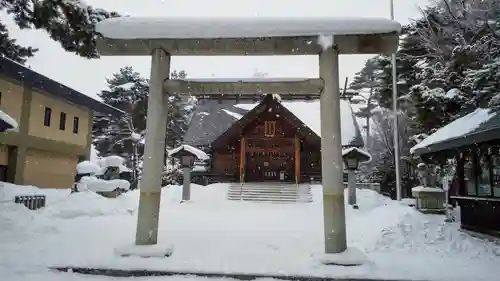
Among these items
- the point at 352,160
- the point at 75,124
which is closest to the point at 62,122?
the point at 75,124

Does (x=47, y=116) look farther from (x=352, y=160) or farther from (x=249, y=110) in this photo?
(x=352, y=160)

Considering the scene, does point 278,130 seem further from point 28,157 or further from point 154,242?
point 154,242

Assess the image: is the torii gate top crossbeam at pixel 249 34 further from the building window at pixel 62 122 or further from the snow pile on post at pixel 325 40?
the building window at pixel 62 122

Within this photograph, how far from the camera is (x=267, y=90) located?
26.2 ft

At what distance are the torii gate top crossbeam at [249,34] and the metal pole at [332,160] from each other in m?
0.47

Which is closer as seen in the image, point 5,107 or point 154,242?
point 154,242

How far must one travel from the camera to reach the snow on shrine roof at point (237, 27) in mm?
7484

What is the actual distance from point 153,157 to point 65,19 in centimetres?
588

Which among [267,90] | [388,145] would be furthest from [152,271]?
[388,145]

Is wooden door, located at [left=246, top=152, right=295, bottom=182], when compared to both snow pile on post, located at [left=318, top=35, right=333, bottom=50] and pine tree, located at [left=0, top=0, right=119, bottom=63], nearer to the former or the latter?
pine tree, located at [left=0, top=0, right=119, bottom=63]

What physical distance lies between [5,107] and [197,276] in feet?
55.7

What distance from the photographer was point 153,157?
7.82 meters

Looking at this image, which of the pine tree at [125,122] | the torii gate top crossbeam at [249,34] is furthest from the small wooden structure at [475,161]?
the pine tree at [125,122]

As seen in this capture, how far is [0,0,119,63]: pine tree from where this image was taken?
10633 mm
